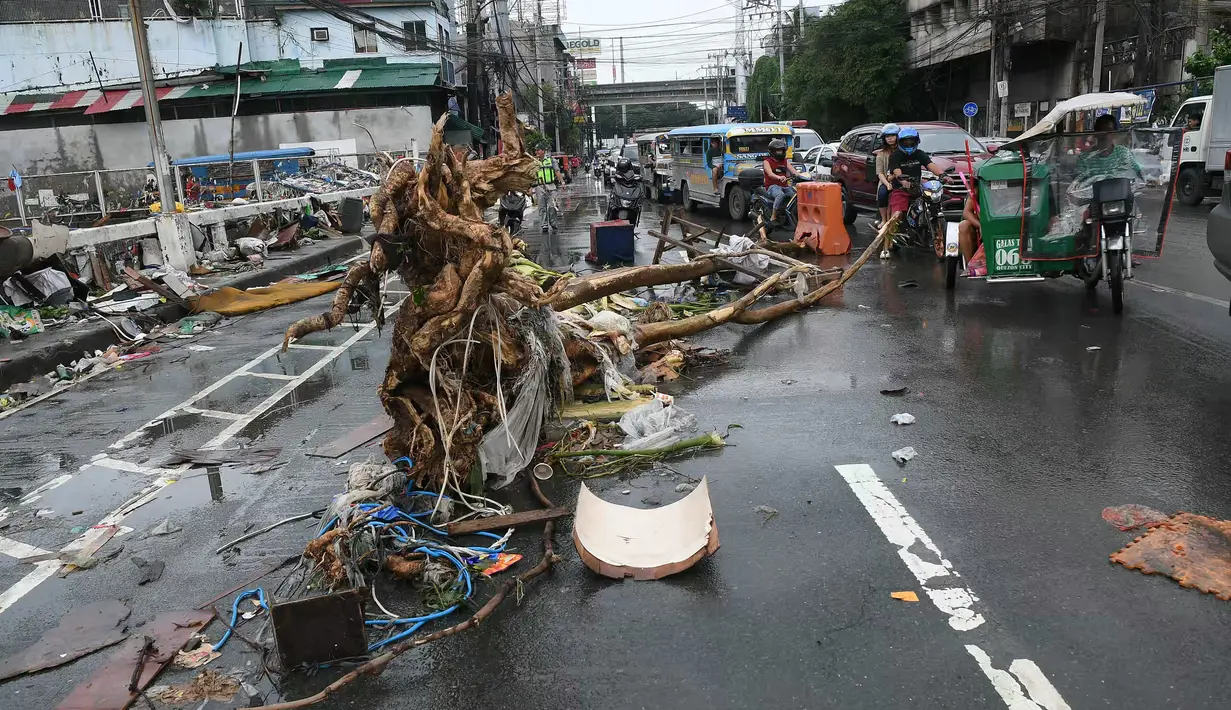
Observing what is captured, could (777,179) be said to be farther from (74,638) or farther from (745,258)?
(74,638)

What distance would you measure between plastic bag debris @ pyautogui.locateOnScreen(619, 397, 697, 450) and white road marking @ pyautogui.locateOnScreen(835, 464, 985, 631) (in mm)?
1155

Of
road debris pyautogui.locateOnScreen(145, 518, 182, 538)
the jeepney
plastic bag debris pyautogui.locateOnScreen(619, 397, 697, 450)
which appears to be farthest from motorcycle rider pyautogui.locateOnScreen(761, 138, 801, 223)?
road debris pyautogui.locateOnScreen(145, 518, 182, 538)

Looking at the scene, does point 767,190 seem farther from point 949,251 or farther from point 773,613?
point 773,613

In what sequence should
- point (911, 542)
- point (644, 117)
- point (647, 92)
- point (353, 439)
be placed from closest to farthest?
point (911, 542), point (353, 439), point (647, 92), point (644, 117)

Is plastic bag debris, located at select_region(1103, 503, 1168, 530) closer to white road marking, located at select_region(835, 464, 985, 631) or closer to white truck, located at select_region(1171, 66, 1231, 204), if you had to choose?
white road marking, located at select_region(835, 464, 985, 631)

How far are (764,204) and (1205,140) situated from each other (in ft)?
32.2

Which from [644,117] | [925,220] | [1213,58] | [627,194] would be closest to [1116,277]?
[925,220]

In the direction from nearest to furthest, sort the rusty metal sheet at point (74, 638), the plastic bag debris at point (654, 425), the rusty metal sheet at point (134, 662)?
the rusty metal sheet at point (134, 662) → the rusty metal sheet at point (74, 638) → the plastic bag debris at point (654, 425)

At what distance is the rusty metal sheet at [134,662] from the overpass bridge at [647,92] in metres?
107

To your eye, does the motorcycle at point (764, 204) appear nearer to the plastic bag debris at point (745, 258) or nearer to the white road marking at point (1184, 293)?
the plastic bag debris at point (745, 258)

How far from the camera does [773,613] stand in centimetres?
363

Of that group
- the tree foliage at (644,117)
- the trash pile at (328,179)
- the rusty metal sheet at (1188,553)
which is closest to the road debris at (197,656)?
the rusty metal sheet at (1188,553)

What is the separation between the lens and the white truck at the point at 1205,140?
17422mm

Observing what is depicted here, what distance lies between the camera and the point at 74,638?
387cm
